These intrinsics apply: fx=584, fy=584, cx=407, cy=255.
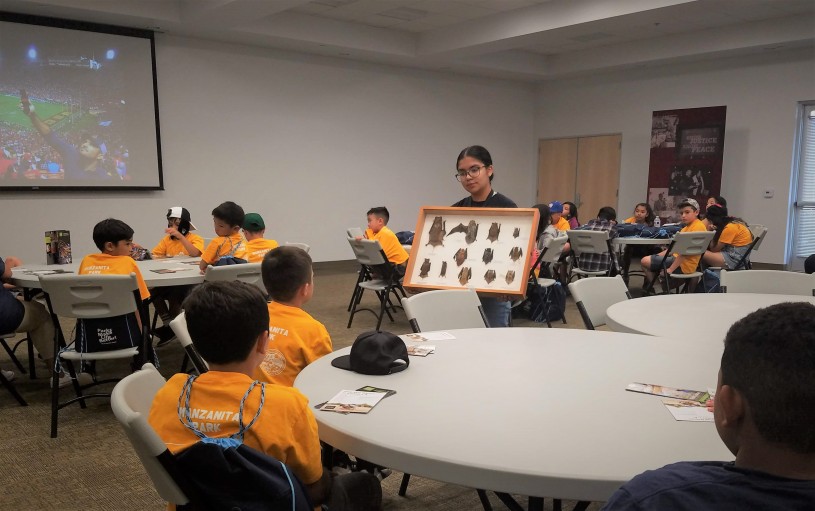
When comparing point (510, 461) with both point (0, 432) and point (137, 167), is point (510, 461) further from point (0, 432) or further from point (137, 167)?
point (137, 167)

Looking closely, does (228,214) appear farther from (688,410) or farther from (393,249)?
(688,410)

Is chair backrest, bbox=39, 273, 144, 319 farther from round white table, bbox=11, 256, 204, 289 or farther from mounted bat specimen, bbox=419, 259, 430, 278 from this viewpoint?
mounted bat specimen, bbox=419, 259, 430, 278

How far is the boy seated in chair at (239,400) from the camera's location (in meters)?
1.26

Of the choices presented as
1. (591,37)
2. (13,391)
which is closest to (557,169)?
(591,37)

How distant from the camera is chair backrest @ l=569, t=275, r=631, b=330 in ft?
9.25

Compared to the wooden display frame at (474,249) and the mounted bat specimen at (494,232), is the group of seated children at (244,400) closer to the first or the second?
Answer: the wooden display frame at (474,249)

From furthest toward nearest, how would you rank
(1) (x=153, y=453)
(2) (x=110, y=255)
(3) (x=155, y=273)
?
(3) (x=155, y=273) < (2) (x=110, y=255) < (1) (x=153, y=453)

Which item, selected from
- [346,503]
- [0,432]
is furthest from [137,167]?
[346,503]

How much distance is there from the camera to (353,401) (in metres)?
1.48

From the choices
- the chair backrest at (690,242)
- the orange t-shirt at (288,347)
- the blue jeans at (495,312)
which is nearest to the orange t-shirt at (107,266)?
the orange t-shirt at (288,347)

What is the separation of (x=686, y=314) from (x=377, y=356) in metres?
1.61

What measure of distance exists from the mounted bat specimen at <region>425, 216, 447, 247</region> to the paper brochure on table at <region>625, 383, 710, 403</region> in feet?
4.60

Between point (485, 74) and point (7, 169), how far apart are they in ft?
25.1

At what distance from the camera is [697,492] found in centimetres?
76
